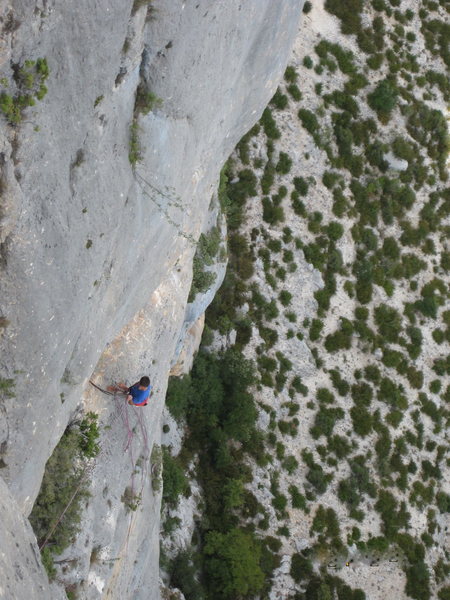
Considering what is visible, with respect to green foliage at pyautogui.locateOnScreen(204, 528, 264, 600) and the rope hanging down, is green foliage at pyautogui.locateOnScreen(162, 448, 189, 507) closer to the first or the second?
green foliage at pyautogui.locateOnScreen(204, 528, 264, 600)

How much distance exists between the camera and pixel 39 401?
1106 cm

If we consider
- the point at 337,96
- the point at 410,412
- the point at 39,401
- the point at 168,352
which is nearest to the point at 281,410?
the point at 410,412

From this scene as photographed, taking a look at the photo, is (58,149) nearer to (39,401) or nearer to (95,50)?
(95,50)

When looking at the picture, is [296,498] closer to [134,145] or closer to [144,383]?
[144,383]

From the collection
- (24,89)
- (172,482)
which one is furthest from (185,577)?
(24,89)

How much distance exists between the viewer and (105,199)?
1127 centimetres

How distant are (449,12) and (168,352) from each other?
20633 mm

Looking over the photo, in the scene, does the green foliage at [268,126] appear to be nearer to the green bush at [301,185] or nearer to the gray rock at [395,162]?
the green bush at [301,185]

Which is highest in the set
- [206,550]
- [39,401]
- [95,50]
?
[95,50]

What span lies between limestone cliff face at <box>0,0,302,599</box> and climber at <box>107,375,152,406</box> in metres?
0.24

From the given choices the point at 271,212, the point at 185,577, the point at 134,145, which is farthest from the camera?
the point at 271,212

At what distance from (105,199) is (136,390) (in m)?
5.22

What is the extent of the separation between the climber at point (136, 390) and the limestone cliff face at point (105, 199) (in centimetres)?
24

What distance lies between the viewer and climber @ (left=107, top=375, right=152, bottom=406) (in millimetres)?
15102
